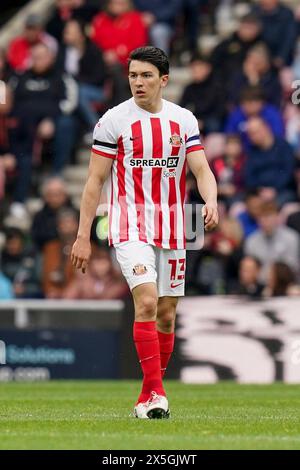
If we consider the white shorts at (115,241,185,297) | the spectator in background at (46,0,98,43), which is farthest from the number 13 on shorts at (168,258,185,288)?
the spectator in background at (46,0,98,43)

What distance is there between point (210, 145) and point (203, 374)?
4062 mm

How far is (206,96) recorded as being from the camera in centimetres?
1988

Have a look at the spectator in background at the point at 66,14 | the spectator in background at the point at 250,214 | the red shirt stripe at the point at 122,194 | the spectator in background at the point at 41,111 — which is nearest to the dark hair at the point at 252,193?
the spectator in background at the point at 250,214

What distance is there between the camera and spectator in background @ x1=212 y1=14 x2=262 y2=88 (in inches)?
777

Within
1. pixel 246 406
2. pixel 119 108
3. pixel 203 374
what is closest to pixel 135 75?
pixel 119 108

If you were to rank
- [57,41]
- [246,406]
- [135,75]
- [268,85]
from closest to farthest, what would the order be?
[135,75]
[246,406]
[268,85]
[57,41]

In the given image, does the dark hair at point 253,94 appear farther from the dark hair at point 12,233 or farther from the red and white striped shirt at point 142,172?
the red and white striped shirt at point 142,172

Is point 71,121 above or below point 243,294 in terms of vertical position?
above

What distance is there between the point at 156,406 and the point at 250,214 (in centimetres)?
911

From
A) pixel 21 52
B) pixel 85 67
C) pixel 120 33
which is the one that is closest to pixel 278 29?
pixel 120 33

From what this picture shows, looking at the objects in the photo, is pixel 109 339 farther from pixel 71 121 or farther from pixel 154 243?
pixel 154 243

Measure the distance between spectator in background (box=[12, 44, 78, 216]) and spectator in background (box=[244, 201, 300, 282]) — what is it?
399 centimetres

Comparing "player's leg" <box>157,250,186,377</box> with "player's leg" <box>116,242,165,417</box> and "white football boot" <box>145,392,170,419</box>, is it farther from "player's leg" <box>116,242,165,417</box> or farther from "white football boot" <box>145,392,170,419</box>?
"white football boot" <box>145,392,170,419</box>

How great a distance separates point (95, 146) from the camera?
9602 mm
